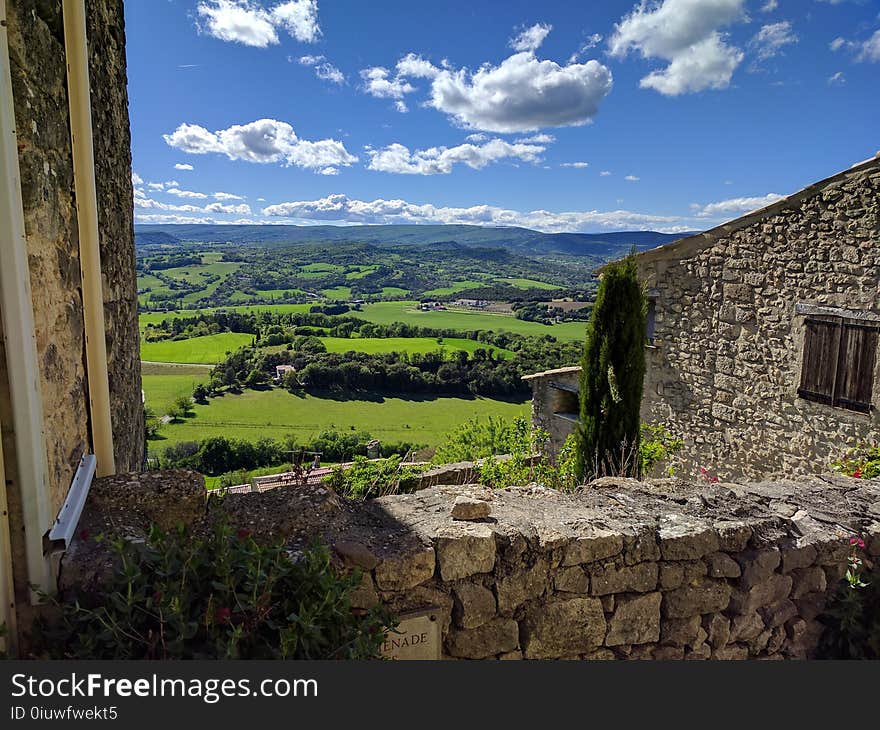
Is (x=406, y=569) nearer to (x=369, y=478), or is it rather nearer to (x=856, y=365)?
(x=369, y=478)

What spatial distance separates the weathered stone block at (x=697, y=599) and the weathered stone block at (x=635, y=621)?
0.08 meters

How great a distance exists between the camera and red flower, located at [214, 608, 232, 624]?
177cm

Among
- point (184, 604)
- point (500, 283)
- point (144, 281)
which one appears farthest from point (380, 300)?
point (184, 604)

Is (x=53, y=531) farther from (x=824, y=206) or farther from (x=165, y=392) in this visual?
(x=165, y=392)

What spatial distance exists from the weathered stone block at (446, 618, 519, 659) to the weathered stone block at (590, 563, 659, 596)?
423 mm

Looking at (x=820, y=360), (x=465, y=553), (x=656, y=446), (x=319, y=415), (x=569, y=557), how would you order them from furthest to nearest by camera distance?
(x=319, y=415) < (x=656, y=446) < (x=820, y=360) < (x=569, y=557) < (x=465, y=553)

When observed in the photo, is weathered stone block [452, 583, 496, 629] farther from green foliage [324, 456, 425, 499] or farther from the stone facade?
the stone facade

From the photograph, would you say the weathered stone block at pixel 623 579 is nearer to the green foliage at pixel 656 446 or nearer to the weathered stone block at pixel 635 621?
the weathered stone block at pixel 635 621

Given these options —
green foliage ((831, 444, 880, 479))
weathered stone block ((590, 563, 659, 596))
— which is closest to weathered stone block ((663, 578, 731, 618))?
weathered stone block ((590, 563, 659, 596))

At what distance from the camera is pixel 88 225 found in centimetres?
252

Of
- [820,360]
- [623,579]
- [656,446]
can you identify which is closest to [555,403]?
[656,446]

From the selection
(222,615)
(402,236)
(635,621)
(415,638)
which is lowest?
(635,621)

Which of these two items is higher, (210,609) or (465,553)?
(210,609)

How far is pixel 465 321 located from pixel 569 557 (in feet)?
180
